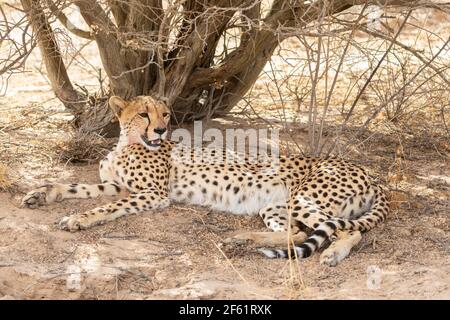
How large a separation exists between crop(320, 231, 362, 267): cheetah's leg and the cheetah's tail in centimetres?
6

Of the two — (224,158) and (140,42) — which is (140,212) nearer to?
(224,158)

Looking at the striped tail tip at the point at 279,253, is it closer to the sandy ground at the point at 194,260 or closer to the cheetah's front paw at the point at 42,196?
the sandy ground at the point at 194,260

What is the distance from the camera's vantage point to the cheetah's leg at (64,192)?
4.89 meters

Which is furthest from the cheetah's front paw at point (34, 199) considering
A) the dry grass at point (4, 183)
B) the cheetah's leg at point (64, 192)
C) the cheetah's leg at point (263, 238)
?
the cheetah's leg at point (263, 238)

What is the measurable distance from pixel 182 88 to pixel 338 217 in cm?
186

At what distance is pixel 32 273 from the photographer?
12.9 ft

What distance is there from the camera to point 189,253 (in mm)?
4352

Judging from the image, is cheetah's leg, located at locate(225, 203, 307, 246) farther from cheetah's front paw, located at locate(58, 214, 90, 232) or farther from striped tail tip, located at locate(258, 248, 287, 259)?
cheetah's front paw, located at locate(58, 214, 90, 232)

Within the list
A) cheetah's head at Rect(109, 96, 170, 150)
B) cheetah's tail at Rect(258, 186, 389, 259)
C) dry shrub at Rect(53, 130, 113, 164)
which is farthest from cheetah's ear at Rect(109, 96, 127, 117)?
cheetah's tail at Rect(258, 186, 389, 259)

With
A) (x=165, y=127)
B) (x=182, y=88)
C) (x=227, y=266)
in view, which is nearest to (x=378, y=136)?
(x=182, y=88)

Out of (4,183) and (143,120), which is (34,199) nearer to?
(4,183)

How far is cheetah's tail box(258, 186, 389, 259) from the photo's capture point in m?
4.27

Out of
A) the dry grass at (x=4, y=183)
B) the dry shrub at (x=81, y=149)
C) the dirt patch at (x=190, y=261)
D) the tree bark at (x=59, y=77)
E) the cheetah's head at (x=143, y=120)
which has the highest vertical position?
the tree bark at (x=59, y=77)

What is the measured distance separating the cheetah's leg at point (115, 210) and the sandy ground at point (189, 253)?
5 cm
